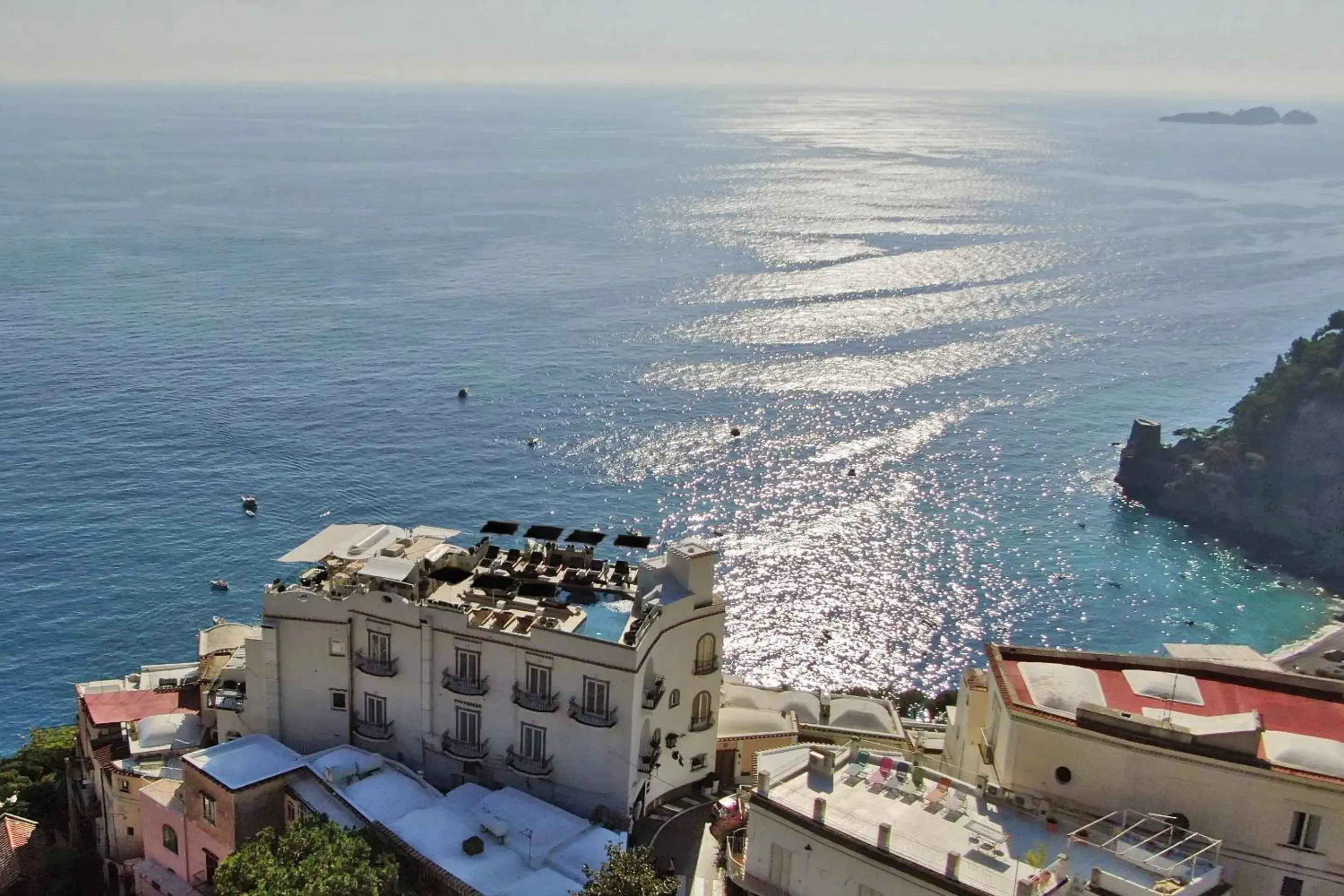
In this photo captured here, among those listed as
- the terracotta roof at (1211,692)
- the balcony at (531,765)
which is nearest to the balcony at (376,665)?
the balcony at (531,765)

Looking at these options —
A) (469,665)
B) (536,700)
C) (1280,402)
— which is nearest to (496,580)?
(469,665)

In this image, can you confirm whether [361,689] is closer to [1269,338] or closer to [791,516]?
[791,516]

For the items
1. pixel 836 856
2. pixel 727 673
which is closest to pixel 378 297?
pixel 727 673

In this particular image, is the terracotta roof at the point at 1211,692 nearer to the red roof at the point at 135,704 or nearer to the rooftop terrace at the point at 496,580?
the rooftop terrace at the point at 496,580

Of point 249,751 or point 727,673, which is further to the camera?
point 727,673

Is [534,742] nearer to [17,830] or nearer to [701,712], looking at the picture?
[701,712]

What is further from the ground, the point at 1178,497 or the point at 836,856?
the point at 836,856

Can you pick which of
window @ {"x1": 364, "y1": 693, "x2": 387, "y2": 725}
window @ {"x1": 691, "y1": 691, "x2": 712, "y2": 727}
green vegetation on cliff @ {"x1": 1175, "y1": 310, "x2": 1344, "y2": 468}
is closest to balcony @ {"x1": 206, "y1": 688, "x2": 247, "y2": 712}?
window @ {"x1": 364, "y1": 693, "x2": 387, "y2": 725}
